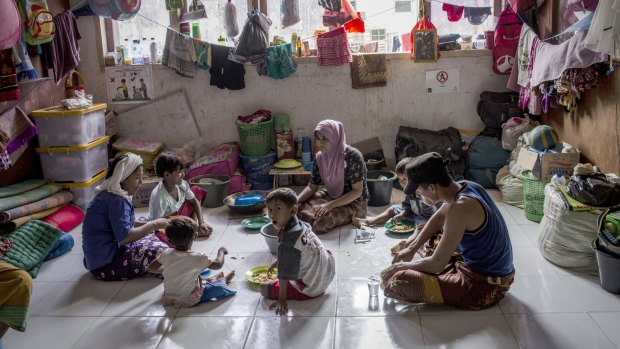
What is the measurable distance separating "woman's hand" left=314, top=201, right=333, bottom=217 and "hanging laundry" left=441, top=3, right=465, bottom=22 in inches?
107

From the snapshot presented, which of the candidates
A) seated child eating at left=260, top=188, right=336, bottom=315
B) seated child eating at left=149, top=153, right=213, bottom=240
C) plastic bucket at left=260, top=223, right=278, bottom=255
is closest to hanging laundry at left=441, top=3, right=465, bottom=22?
plastic bucket at left=260, top=223, right=278, bottom=255

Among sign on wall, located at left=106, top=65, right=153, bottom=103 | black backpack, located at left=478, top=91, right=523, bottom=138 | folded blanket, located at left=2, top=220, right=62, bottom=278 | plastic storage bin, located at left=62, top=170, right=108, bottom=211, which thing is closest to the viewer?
folded blanket, located at left=2, top=220, right=62, bottom=278

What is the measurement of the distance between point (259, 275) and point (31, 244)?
1851 mm

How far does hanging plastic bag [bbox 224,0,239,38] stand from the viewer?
6.37 metres

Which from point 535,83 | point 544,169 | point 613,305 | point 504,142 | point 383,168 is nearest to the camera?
point 613,305

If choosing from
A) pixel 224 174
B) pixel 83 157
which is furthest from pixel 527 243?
pixel 83 157

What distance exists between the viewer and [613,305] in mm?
3510

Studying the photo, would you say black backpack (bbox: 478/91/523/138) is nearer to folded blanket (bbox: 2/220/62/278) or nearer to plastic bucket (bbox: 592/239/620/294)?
plastic bucket (bbox: 592/239/620/294)

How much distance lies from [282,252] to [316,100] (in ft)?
11.2

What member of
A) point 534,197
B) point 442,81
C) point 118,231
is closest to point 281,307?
point 118,231

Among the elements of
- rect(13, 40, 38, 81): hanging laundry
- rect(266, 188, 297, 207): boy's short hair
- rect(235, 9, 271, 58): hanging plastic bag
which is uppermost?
rect(235, 9, 271, 58): hanging plastic bag

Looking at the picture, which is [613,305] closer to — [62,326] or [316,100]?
[62,326]

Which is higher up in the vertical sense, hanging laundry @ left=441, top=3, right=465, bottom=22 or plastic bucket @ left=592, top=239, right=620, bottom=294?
hanging laundry @ left=441, top=3, right=465, bottom=22

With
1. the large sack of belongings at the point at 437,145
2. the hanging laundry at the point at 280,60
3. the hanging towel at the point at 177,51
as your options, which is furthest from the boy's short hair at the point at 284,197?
the hanging towel at the point at 177,51
